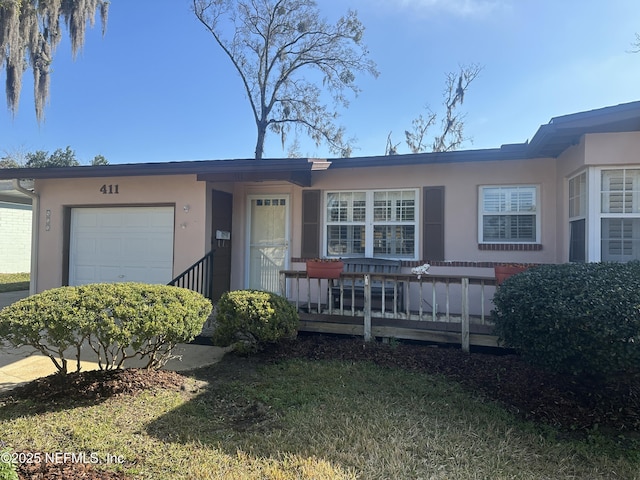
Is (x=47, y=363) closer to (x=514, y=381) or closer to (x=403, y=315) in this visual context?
(x=403, y=315)

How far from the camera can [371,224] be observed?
24.6ft

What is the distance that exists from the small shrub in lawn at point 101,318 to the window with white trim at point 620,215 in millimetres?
4989

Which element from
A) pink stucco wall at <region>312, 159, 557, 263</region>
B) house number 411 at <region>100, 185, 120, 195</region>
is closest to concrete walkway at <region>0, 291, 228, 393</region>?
house number 411 at <region>100, 185, 120, 195</region>

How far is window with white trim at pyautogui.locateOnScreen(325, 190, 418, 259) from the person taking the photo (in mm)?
7316

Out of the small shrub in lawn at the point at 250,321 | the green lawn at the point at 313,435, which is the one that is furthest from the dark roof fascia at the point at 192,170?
the green lawn at the point at 313,435

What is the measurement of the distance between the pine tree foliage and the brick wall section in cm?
411

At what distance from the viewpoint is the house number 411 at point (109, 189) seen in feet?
26.9

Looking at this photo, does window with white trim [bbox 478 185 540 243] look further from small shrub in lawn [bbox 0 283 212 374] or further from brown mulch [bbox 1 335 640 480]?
small shrub in lawn [bbox 0 283 212 374]

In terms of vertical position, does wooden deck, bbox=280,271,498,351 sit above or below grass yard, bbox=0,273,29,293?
above

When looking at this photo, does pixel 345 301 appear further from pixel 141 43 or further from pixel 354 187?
pixel 141 43

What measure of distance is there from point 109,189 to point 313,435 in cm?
695

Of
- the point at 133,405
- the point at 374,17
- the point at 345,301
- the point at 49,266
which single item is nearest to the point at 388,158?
the point at 345,301

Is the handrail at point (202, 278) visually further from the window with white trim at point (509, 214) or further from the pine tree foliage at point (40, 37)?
the pine tree foliage at point (40, 37)

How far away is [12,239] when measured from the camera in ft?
53.4
